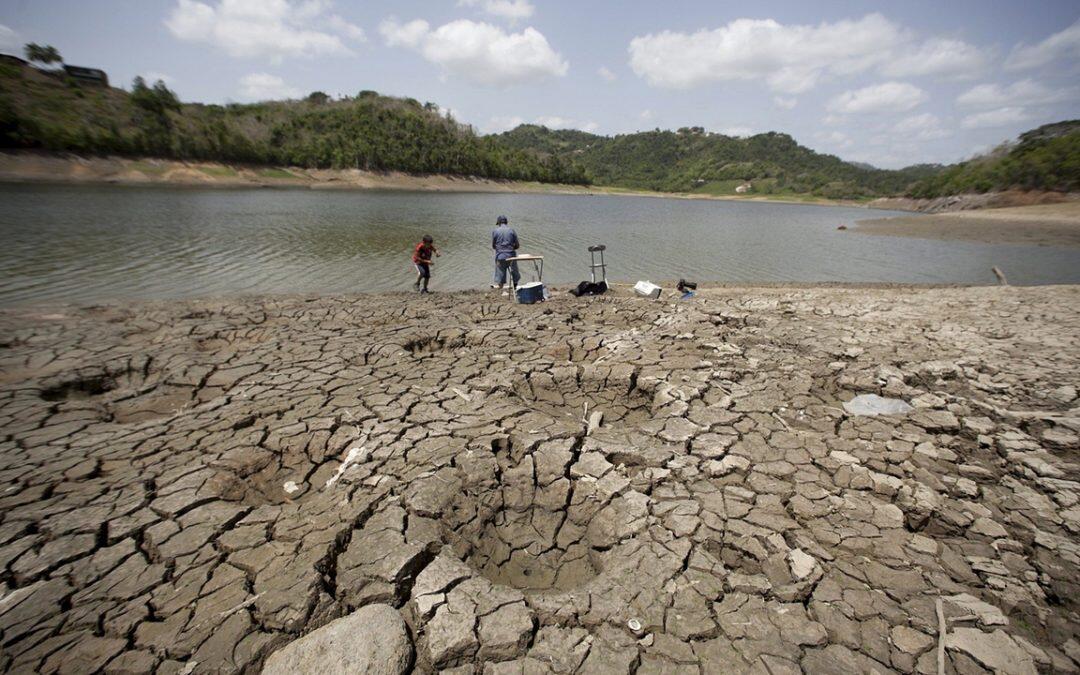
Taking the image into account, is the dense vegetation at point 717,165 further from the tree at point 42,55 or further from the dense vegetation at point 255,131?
the tree at point 42,55

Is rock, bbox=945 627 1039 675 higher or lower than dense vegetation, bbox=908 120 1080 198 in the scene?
lower

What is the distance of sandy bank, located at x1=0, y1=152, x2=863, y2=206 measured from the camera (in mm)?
36344

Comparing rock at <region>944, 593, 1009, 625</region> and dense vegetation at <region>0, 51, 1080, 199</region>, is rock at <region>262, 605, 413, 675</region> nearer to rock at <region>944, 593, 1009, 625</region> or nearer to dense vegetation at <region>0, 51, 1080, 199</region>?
rock at <region>944, 593, 1009, 625</region>

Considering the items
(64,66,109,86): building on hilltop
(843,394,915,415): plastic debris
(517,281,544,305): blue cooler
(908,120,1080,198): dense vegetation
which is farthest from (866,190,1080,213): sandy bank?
(64,66,109,86): building on hilltop

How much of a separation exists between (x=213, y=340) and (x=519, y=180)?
274ft

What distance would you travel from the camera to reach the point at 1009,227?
105 feet

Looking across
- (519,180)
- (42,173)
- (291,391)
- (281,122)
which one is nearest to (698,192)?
(519,180)

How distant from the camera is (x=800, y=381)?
5.45 metres

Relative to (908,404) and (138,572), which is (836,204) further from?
(138,572)

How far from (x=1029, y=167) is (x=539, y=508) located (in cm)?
6454

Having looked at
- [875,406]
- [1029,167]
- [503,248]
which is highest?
[1029,167]

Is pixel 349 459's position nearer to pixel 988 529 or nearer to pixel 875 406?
pixel 988 529

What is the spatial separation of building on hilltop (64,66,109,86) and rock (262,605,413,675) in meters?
82.3

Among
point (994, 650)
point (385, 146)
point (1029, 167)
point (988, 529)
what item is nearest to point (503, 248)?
point (988, 529)
